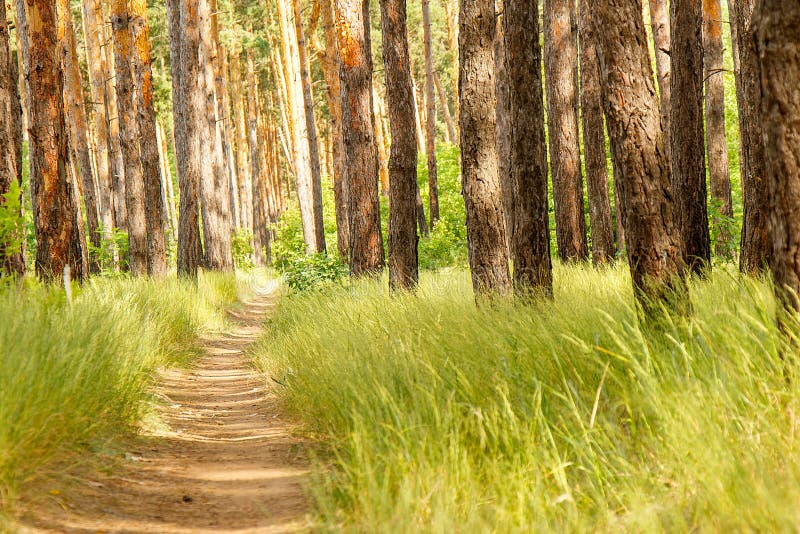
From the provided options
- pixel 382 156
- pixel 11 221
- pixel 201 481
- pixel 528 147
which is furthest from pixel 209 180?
pixel 382 156

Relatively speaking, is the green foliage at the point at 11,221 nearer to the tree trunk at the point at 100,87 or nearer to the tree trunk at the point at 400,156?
the tree trunk at the point at 400,156

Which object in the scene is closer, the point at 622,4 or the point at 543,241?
the point at 622,4

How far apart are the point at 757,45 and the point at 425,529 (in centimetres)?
257

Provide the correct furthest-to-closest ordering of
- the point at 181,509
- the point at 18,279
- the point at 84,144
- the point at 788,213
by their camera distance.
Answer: the point at 84,144 → the point at 18,279 → the point at 181,509 → the point at 788,213

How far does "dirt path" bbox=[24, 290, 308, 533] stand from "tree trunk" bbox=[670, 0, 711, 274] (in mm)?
5047

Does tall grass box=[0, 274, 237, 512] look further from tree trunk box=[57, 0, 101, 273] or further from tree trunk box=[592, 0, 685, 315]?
tree trunk box=[57, 0, 101, 273]

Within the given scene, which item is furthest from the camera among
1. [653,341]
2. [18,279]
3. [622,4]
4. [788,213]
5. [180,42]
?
[180,42]

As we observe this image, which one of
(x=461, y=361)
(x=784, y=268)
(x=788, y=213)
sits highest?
(x=788, y=213)

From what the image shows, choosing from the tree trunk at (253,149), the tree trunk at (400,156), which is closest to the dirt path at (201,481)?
the tree trunk at (400,156)

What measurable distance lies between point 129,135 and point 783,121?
15.2 metres

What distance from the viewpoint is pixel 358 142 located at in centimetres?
1222

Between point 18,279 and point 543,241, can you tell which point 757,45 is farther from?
point 18,279

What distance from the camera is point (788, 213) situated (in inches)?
136

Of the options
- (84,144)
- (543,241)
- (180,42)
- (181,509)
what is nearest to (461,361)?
(181,509)
